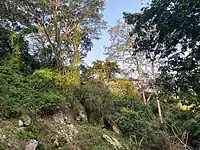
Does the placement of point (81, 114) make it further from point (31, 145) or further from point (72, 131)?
point (31, 145)

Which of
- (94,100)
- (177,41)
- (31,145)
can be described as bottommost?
(31,145)

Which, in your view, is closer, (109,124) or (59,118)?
(59,118)

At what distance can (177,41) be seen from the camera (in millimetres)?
6637

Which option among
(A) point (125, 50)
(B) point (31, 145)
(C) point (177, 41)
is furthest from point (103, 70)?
(C) point (177, 41)

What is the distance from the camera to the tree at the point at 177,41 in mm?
6000

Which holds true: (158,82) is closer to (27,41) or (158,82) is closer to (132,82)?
(27,41)

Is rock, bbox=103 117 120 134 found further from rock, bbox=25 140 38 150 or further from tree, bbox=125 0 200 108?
tree, bbox=125 0 200 108

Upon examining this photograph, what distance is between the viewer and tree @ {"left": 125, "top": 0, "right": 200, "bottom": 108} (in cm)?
600

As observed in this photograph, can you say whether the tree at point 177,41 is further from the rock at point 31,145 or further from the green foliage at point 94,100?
the green foliage at point 94,100

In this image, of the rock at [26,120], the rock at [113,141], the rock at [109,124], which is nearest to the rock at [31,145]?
the rock at [26,120]

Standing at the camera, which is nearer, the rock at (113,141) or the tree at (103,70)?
the rock at (113,141)

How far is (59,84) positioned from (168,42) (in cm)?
666

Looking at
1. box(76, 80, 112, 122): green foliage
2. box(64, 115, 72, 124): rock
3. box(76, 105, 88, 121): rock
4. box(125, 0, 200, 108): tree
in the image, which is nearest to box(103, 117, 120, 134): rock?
box(76, 80, 112, 122): green foliage

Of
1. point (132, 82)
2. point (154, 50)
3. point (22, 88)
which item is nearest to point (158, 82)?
point (154, 50)
